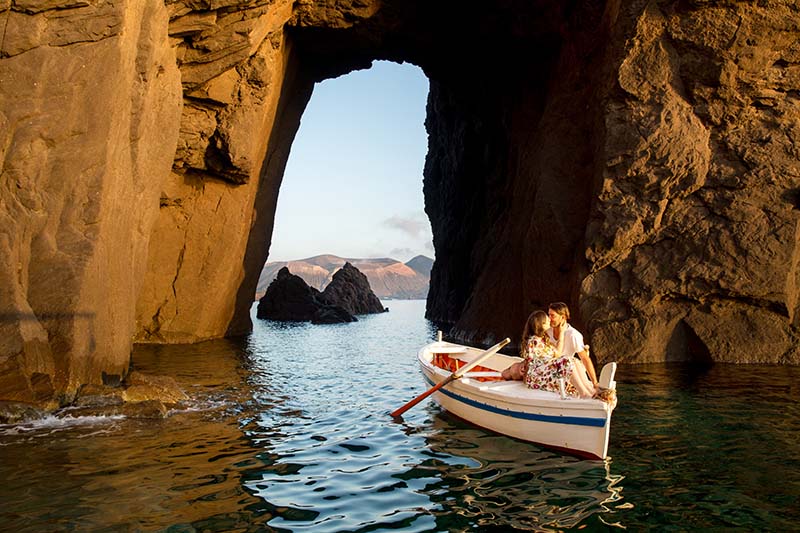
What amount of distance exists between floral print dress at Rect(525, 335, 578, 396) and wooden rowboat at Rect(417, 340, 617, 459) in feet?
0.69

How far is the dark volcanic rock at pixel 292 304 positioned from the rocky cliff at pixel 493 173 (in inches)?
748

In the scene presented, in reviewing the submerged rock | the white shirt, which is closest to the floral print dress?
the white shirt

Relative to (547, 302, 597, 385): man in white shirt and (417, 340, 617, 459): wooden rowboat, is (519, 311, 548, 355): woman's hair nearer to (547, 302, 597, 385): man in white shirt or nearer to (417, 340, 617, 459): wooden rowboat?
(547, 302, 597, 385): man in white shirt

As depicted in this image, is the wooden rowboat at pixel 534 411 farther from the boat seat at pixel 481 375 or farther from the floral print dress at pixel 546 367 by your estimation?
the floral print dress at pixel 546 367

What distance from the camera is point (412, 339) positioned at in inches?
1336

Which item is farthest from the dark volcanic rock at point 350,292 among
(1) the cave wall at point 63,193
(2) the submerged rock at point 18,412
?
(2) the submerged rock at point 18,412

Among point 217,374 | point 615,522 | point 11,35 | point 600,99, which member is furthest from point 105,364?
A: point 600,99

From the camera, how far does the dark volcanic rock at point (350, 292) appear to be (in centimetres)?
6506

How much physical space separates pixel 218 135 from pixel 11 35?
1081cm

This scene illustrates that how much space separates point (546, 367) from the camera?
412 inches

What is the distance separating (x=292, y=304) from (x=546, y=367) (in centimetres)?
4441

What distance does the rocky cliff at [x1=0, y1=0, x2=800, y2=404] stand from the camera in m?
13.2

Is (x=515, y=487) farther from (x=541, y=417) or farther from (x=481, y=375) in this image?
(x=481, y=375)

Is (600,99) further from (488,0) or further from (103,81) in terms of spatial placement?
(103,81)
